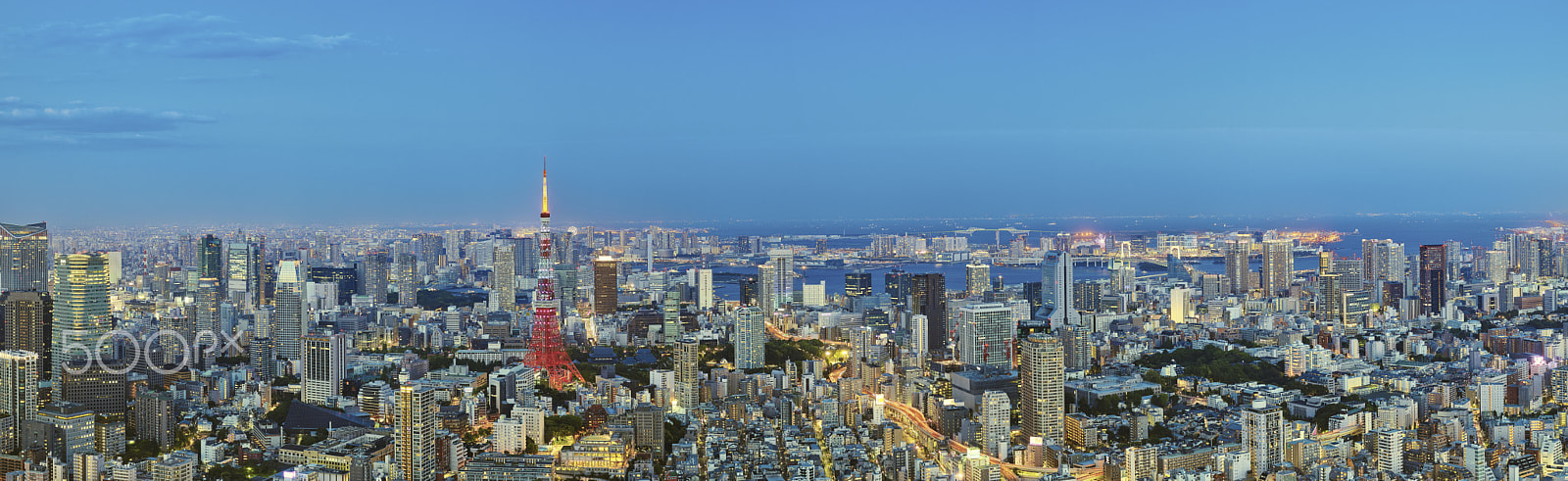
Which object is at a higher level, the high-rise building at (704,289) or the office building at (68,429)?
the high-rise building at (704,289)

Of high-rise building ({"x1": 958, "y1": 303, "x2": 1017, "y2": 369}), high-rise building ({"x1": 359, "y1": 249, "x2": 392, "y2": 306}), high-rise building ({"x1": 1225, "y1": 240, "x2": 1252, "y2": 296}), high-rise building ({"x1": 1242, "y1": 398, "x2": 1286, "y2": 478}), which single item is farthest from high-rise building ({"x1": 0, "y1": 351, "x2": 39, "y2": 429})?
high-rise building ({"x1": 1225, "y1": 240, "x2": 1252, "y2": 296})

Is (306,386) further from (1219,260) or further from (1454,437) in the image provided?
(1219,260)

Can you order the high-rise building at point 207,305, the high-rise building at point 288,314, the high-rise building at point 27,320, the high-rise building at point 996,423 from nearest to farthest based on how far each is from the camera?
1. the high-rise building at point 996,423
2. the high-rise building at point 27,320
3. the high-rise building at point 288,314
4. the high-rise building at point 207,305

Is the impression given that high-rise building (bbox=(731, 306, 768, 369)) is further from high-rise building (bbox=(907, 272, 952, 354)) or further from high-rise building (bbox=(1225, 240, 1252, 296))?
high-rise building (bbox=(1225, 240, 1252, 296))

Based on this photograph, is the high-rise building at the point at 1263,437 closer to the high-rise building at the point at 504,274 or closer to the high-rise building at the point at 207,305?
the high-rise building at the point at 207,305

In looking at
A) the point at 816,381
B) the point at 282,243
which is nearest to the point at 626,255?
the point at 282,243

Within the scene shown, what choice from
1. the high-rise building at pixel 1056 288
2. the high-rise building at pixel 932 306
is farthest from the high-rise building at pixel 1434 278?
the high-rise building at pixel 932 306

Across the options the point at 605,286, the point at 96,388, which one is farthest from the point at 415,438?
the point at 605,286
